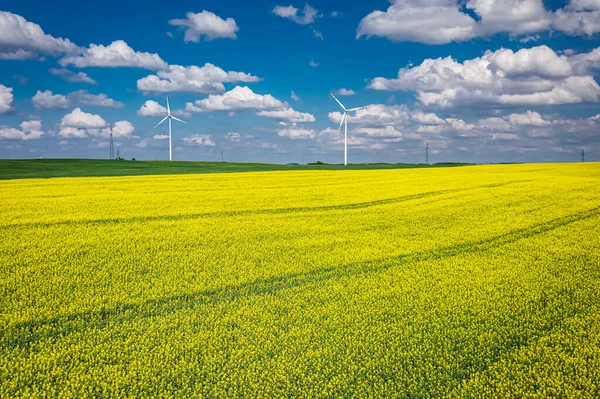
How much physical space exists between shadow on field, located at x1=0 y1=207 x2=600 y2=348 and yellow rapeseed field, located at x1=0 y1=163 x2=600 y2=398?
Answer: 0.04m

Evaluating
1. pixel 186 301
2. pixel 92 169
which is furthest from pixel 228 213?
pixel 92 169

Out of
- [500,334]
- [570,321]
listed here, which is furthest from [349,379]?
[570,321]

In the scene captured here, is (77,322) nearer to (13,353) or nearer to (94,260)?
(13,353)

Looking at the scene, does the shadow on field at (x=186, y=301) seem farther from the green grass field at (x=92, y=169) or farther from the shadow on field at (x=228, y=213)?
the green grass field at (x=92, y=169)

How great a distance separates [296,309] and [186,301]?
2.13 metres

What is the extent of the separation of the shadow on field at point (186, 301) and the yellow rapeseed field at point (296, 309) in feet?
0.13

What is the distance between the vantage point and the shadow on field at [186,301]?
6.83 metres

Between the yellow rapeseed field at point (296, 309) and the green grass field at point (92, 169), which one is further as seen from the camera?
the green grass field at point (92, 169)

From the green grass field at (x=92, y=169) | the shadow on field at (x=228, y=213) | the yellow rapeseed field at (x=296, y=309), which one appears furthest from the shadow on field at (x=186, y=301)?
the green grass field at (x=92, y=169)

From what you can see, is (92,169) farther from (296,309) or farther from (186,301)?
(296,309)

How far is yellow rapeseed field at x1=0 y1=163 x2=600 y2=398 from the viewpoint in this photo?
549 cm

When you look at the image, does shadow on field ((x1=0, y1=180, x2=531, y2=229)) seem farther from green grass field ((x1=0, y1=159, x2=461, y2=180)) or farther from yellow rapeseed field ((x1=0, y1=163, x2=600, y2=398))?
green grass field ((x1=0, y1=159, x2=461, y2=180))

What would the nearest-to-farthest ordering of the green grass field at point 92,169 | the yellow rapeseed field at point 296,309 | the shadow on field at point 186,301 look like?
the yellow rapeseed field at point 296,309 → the shadow on field at point 186,301 → the green grass field at point 92,169

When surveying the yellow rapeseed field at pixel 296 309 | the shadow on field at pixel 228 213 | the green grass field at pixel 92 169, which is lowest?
the yellow rapeseed field at pixel 296 309
